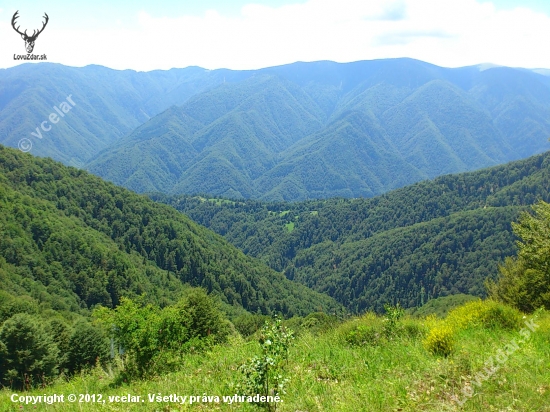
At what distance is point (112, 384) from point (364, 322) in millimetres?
7810

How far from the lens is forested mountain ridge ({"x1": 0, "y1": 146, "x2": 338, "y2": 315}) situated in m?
91.2

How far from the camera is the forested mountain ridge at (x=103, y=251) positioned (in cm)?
9119

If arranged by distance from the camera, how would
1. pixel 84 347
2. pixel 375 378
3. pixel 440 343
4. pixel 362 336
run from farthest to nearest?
pixel 84 347, pixel 362 336, pixel 440 343, pixel 375 378

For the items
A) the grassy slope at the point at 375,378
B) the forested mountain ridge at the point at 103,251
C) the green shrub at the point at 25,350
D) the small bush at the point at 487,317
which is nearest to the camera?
the grassy slope at the point at 375,378

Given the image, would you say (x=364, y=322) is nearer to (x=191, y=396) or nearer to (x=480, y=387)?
(x=480, y=387)

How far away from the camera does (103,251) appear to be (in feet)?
352

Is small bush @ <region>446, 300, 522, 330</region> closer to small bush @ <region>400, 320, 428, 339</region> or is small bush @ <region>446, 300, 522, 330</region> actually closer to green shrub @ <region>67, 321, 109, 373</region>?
small bush @ <region>400, 320, 428, 339</region>

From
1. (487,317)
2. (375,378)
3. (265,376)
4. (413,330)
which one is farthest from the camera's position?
(487,317)

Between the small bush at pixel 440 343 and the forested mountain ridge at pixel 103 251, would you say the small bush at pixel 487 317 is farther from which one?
the forested mountain ridge at pixel 103 251

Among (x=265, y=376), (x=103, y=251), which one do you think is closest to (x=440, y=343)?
(x=265, y=376)

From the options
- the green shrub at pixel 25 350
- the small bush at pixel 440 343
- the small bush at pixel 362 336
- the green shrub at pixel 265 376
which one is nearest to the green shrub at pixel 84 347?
the green shrub at pixel 25 350

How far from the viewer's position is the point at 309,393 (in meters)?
8.44

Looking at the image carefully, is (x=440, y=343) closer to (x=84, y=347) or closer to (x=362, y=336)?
(x=362, y=336)

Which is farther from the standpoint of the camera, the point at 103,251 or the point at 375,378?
the point at 103,251
